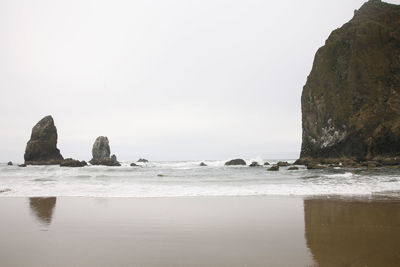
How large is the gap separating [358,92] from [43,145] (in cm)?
5643

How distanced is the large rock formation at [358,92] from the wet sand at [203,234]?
33.7 metres

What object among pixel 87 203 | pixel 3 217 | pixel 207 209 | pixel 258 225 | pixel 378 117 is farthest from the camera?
pixel 378 117

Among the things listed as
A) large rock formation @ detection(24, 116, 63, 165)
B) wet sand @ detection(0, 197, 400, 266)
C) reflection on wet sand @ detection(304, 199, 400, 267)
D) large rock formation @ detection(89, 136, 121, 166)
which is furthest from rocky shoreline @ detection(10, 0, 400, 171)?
wet sand @ detection(0, 197, 400, 266)

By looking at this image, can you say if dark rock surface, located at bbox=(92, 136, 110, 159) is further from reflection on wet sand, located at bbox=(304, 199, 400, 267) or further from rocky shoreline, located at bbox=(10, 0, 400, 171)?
reflection on wet sand, located at bbox=(304, 199, 400, 267)

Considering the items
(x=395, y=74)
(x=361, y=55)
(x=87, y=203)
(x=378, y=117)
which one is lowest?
(x=87, y=203)

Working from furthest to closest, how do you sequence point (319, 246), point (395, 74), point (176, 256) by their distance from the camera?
point (395, 74) < point (319, 246) < point (176, 256)

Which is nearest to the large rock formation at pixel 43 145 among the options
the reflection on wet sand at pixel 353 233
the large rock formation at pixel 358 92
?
the large rock formation at pixel 358 92

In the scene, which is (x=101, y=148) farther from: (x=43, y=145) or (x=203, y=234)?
(x=203, y=234)

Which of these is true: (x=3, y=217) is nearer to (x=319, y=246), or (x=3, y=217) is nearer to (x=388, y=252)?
(x=319, y=246)

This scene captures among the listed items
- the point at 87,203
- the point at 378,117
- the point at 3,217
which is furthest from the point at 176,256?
the point at 378,117

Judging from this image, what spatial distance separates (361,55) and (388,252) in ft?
149

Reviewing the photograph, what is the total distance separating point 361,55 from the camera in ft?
134

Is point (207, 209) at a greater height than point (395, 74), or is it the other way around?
point (395, 74)

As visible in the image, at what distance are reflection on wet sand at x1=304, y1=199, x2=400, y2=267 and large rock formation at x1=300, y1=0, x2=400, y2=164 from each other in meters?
33.3
